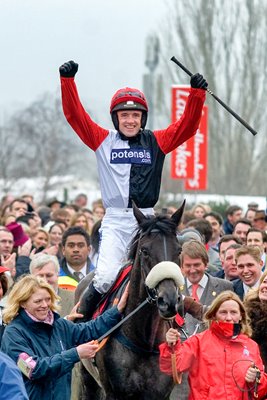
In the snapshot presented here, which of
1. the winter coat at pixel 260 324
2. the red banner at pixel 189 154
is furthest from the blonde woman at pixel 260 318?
the red banner at pixel 189 154

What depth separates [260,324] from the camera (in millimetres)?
10070

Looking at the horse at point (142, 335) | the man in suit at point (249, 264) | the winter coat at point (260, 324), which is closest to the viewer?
the horse at point (142, 335)

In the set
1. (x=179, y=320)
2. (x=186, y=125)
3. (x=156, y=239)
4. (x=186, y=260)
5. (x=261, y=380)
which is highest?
(x=186, y=125)

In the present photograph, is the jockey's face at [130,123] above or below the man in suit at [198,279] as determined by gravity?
above

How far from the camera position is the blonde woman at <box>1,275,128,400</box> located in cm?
883

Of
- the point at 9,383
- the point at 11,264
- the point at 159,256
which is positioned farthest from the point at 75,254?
the point at 9,383

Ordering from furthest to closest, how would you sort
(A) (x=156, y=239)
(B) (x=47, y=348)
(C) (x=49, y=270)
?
(C) (x=49, y=270), (A) (x=156, y=239), (B) (x=47, y=348)

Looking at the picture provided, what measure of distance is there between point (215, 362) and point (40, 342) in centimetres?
127

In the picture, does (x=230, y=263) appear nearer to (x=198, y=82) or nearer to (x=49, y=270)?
(x=49, y=270)

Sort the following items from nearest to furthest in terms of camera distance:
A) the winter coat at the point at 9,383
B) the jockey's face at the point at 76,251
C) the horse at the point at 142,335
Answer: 1. the winter coat at the point at 9,383
2. the horse at the point at 142,335
3. the jockey's face at the point at 76,251

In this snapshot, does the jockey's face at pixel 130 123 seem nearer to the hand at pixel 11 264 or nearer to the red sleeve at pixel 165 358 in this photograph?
the red sleeve at pixel 165 358

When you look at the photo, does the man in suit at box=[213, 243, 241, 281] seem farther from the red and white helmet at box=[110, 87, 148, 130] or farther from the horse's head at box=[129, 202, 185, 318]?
the horse's head at box=[129, 202, 185, 318]

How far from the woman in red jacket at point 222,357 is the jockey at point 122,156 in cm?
117

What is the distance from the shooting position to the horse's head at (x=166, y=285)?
887 cm
